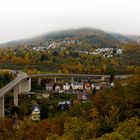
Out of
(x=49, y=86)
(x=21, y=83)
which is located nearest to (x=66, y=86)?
(x=49, y=86)

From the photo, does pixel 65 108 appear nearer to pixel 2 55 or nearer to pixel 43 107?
pixel 43 107

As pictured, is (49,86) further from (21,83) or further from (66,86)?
(21,83)

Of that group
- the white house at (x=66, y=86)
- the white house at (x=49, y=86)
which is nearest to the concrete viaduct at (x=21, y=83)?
the white house at (x=49, y=86)

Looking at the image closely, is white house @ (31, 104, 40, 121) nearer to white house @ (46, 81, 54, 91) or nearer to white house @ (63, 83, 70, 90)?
white house @ (46, 81, 54, 91)

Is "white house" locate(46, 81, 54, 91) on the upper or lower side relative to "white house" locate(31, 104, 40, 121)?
lower

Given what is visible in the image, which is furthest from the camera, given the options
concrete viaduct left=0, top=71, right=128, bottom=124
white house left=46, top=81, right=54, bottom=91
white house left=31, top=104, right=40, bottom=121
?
white house left=46, top=81, right=54, bottom=91

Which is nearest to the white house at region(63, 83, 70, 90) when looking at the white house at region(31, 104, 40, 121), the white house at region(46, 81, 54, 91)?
the white house at region(46, 81, 54, 91)

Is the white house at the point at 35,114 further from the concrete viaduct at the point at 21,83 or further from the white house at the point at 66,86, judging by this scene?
the white house at the point at 66,86

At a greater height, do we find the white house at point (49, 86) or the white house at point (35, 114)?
the white house at point (35, 114)

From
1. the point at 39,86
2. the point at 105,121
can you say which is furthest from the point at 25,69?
the point at 105,121

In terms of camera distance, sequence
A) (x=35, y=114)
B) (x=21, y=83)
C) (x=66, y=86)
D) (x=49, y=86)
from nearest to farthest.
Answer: (x=35, y=114), (x=21, y=83), (x=49, y=86), (x=66, y=86)

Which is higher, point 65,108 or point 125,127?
point 125,127
